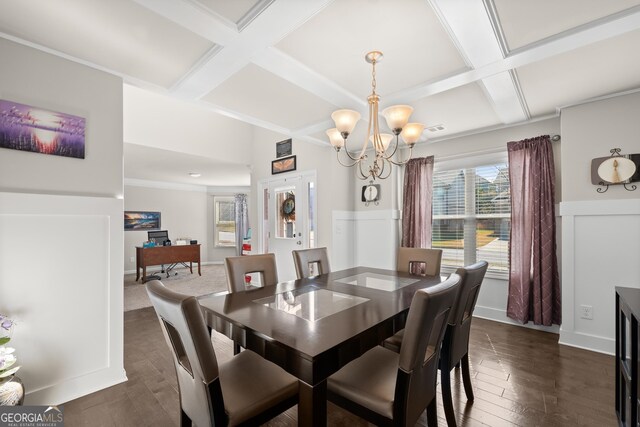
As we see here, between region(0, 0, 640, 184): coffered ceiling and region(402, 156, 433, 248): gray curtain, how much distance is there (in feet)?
4.40

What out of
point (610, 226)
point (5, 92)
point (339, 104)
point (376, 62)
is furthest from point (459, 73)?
point (5, 92)

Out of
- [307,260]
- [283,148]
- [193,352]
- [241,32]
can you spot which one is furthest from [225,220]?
[193,352]

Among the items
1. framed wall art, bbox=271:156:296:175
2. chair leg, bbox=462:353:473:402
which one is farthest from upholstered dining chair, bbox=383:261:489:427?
framed wall art, bbox=271:156:296:175

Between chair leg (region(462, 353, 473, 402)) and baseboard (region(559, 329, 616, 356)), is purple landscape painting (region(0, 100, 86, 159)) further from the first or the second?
baseboard (region(559, 329, 616, 356))

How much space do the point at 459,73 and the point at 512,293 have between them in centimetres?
258

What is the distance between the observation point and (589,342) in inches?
106

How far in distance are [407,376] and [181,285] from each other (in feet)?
18.1

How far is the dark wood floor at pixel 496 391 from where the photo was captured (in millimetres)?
1769

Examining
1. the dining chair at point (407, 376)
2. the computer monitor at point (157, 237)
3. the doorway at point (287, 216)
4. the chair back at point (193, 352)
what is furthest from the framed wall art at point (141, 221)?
the dining chair at point (407, 376)

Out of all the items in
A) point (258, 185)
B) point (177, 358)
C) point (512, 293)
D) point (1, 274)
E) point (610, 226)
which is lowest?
point (512, 293)

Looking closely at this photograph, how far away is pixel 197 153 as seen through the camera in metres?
4.69

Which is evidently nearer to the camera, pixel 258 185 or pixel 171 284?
pixel 258 185

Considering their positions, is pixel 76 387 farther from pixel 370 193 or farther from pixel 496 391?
pixel 370 193

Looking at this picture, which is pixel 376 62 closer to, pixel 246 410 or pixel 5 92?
pixel 246 410
